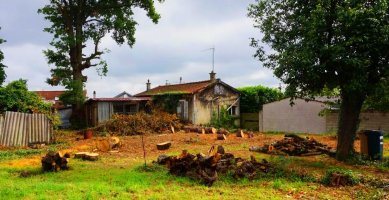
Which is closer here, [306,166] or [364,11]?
[364,11]

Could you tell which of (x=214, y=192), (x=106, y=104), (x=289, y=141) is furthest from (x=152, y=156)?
(x=106, y=104)

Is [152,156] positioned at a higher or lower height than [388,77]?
lower

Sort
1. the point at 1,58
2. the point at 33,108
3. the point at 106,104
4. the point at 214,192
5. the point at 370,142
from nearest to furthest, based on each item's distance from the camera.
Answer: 1. the point at 214,192
2. the point at 370,142
3. the point at 33,108
4. the point at 1,58
5. the point at 106,104

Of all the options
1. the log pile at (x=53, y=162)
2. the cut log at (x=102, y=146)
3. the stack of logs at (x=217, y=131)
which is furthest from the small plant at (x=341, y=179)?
the stack of logs at (x=217, y=131)

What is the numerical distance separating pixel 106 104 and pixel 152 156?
19.1m

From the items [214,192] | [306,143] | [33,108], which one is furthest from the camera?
[33,108]

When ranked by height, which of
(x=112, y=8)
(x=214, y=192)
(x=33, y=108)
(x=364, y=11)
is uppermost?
(x=112, y=8)

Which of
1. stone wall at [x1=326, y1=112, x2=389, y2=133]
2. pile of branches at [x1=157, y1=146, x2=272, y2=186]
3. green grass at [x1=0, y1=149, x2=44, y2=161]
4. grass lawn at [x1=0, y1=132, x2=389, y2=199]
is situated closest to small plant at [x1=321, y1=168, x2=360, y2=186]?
grass lawn at [x1=0, y1=132, x2=389, y2=199]

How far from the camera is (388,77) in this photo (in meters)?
12.6

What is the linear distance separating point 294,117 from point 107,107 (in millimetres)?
15465

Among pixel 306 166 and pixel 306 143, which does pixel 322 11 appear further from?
pixel 306 143

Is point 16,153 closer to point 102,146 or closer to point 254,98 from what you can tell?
point 102,146

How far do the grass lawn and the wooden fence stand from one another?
5486mm

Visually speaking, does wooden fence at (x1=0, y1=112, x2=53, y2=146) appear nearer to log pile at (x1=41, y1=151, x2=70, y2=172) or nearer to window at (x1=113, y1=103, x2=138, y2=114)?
log pile at (x1=41, y1=151, x2=70, y2=172)
